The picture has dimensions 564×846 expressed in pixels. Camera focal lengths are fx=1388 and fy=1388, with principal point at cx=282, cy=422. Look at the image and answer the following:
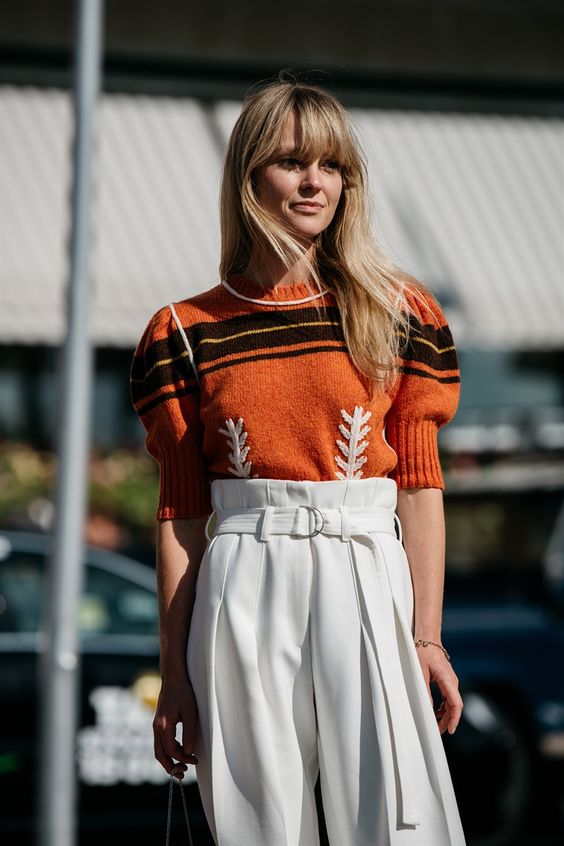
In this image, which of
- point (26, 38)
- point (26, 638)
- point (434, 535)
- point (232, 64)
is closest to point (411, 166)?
point (232, 64)

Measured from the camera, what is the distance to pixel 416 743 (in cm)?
243

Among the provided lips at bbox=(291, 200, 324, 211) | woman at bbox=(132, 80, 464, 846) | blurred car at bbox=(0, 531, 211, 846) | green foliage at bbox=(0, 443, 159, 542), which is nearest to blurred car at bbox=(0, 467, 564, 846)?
blurred car at bbox=(0, 531, 211, 846)

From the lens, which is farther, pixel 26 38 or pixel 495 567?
pixel 26 38

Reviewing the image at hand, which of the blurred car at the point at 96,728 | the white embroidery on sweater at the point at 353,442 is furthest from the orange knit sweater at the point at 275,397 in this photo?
the blurred car at the point at 96,728

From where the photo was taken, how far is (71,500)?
17.4 feet

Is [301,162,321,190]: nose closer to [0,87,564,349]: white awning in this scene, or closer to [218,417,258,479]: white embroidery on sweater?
[218,417,258,479]: white embroidery on sweater

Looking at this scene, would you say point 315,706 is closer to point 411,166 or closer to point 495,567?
point 495,567

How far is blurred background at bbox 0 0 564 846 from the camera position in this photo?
297 inches

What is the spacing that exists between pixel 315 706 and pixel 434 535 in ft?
1.26

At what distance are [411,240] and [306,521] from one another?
7.05 m

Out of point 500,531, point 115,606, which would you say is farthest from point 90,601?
point 500,531

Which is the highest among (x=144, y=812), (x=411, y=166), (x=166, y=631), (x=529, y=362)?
(x=411, y=166)

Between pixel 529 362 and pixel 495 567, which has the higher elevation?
pixel 529 362

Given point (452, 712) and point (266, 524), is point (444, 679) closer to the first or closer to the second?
point (452, 712)
